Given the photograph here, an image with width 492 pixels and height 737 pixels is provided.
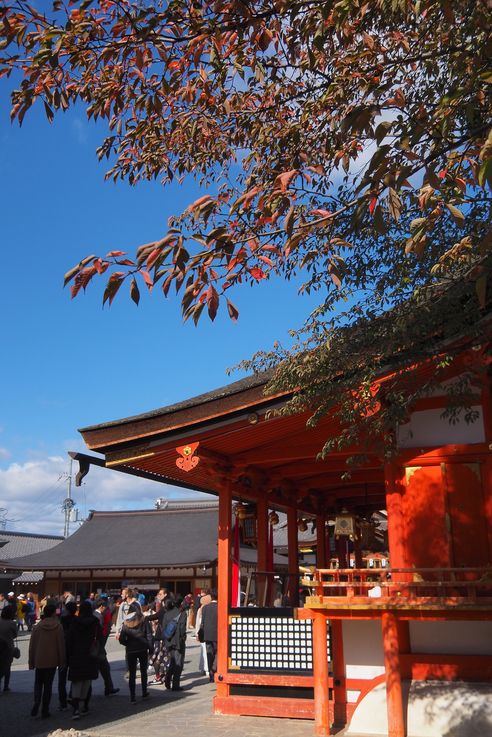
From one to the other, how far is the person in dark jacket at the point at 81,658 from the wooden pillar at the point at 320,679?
130 inches

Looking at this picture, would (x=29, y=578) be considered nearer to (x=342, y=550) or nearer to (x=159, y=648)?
(x=342, y=550)

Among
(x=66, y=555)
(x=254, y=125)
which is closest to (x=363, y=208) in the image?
(x=254, y=125)

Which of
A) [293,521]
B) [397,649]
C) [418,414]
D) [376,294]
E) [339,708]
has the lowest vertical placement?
[339,708]

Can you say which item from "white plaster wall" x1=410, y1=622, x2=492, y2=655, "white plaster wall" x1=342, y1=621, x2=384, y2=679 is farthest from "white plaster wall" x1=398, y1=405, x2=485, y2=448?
"white plaster wall" x1=342, y1=621, x2=384, y2=679

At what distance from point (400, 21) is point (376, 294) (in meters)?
2.40

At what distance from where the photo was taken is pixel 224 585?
31.7 ft

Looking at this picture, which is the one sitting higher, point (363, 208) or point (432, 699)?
point (363, 208)

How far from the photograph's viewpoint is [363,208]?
387 cm

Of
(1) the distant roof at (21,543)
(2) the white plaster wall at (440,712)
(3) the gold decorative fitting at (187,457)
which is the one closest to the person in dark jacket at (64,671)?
(3) the gold decorative fitting at (187,457)

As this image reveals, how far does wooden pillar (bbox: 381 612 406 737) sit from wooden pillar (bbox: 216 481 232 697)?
282cm

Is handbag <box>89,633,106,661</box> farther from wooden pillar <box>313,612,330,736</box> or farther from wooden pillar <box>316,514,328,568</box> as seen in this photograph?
wooden pillar <box>316,514,328,568</box>

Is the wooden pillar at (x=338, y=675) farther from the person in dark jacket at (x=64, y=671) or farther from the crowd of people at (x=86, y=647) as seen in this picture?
the person in dark jacket at (x=64, y=671)

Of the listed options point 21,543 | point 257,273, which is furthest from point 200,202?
point 21,543

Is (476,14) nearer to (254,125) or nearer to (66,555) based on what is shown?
(254,125)
